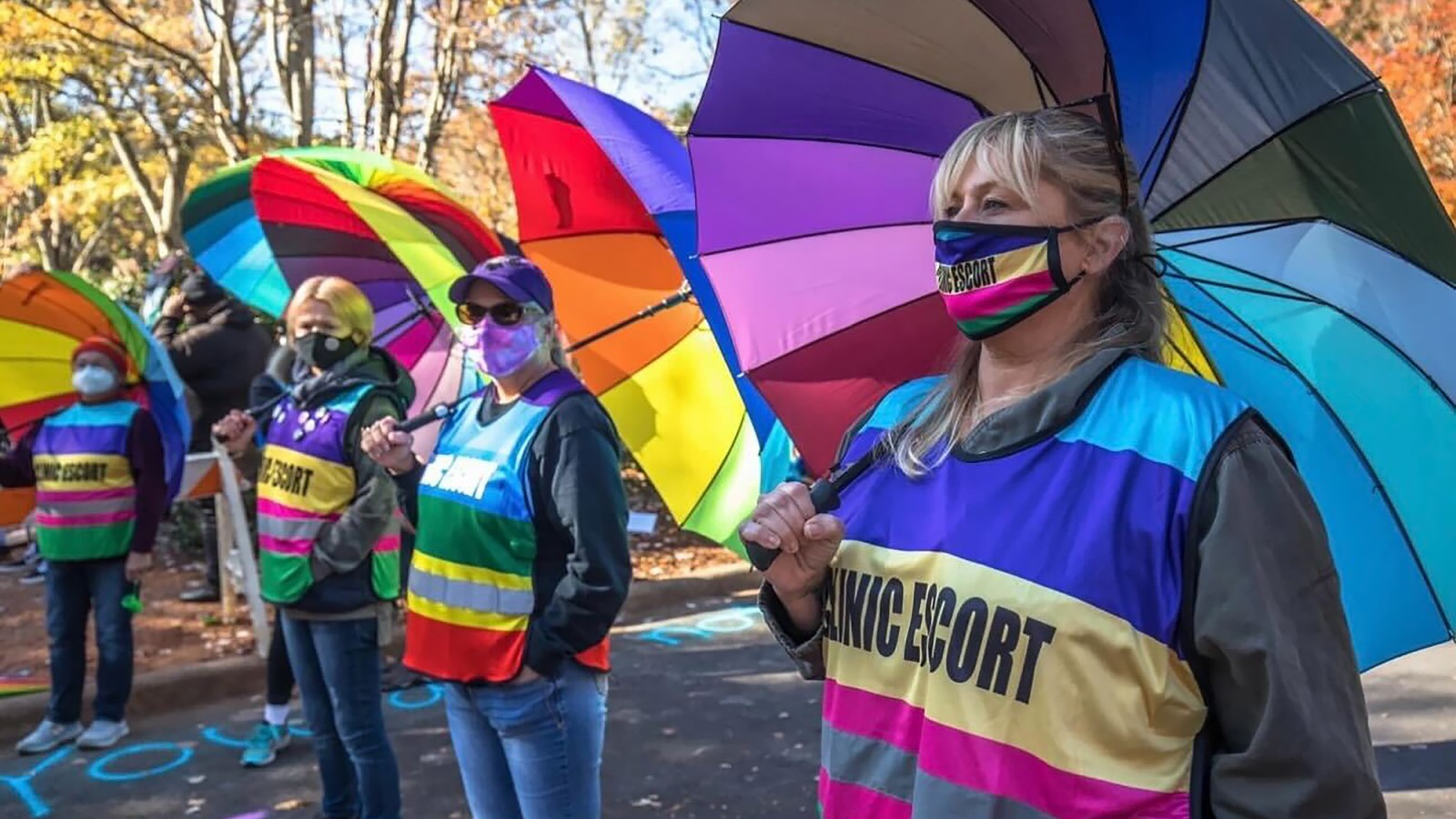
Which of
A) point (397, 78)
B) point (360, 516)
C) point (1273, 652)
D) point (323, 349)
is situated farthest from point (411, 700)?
point (397, 78)

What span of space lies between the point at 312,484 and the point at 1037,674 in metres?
3.29

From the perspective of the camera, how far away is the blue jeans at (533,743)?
3053 millimetres

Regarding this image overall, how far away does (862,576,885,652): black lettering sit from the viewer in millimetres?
1698

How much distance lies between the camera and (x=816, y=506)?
1.74 meters

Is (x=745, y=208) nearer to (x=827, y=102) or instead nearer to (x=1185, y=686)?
(x=827, y=102)

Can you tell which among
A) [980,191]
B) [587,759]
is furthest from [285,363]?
[980,191]

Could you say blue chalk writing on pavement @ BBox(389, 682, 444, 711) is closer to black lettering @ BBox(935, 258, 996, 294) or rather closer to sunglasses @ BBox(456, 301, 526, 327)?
sunglasses @ BBox(456, 301, 526, 327)

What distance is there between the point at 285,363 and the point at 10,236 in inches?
770

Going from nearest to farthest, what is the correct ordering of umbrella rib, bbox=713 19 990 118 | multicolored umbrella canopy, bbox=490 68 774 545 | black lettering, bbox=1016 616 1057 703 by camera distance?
black lettering, bbox=1016 616 1057 703
umbrella rib, bbox=713 19 990 118
multicolored umbrella canopy, bbox=490 68 774 545

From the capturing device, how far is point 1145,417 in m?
1.54

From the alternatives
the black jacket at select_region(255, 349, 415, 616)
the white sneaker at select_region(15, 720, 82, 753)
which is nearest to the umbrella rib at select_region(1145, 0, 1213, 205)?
the black jacket at select_region(255, 349, 415, 616)

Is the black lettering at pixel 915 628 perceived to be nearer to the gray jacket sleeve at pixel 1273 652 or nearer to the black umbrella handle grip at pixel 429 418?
the gray jacket sleeve at pixel 1273 652

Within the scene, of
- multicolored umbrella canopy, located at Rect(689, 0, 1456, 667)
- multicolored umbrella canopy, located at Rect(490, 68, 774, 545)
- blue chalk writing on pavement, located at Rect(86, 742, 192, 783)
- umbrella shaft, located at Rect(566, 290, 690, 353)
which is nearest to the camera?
multicolored umbrella canopy, located at Rect(689, 0, 1456, 667)

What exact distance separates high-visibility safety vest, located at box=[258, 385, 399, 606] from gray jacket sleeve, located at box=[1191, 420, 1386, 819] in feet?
10.8
